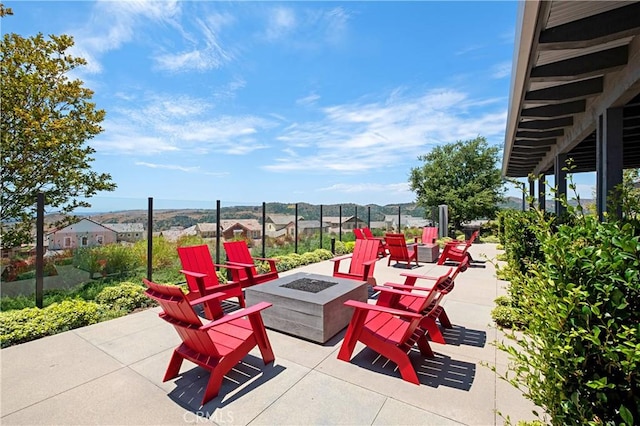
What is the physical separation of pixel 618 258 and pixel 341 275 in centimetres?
440

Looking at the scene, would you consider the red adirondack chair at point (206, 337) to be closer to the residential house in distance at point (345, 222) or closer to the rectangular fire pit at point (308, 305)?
the rectangular fire pit at point (308, 305)

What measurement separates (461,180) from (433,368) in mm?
18994

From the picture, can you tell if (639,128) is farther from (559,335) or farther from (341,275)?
(559,335)

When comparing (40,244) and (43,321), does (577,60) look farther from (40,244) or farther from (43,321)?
(40,244)

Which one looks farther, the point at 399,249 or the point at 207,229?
the point at 399,249

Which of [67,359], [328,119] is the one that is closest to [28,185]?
[67,359]

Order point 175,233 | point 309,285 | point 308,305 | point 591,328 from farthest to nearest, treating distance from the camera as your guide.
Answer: point 175,233 → point 309,285 → point 308,305 → point 591,328

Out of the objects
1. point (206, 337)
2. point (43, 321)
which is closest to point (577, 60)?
point (206, 337)

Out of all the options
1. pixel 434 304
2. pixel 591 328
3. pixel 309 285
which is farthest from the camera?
pixel 309 285

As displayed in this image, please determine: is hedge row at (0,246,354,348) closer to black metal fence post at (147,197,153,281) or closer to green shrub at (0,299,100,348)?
green shrub at (0,299,100,348)

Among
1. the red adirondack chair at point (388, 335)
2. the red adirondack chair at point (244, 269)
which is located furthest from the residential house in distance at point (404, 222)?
the red adirondack chair at point (388, 335)

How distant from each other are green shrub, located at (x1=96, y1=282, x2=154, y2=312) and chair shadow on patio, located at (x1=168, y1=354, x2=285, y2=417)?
247 cm

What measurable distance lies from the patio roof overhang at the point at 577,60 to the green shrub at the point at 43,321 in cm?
585

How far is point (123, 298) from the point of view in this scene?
4.66 metres
